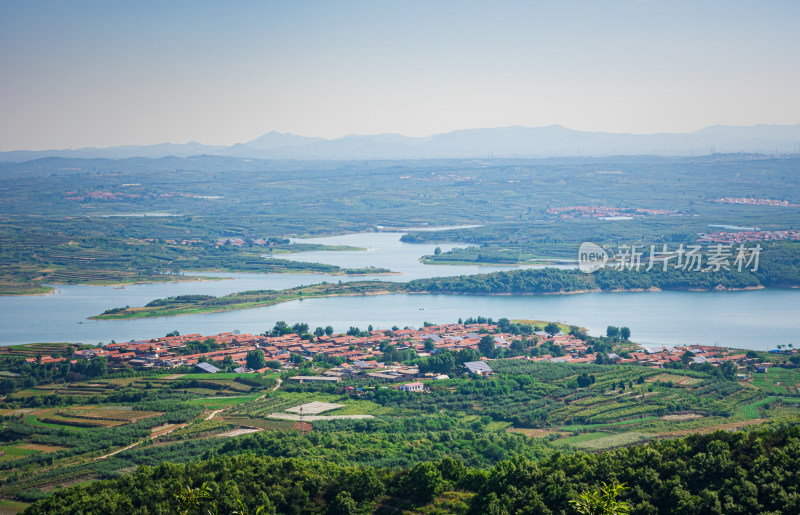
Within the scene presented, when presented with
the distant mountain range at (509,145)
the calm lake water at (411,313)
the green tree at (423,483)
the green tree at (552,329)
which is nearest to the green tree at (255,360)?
the calm lake water at (411,313)

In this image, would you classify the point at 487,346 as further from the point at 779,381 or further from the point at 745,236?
→ the point at 745,236

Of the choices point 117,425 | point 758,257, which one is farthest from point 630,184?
point 117,425

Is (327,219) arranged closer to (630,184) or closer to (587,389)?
(630,184)

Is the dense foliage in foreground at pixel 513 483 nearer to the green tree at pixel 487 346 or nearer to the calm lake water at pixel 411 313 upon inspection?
the green tree at pixel 487 346

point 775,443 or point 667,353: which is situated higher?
point 775,443

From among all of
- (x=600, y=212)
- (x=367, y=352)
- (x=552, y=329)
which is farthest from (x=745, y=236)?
(x=367, y=352)

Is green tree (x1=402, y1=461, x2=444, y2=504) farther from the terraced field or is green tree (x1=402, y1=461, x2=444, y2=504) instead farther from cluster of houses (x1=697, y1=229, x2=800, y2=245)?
cluster of houses (x1=697, y1=229, x2=800, y2=245)
